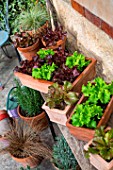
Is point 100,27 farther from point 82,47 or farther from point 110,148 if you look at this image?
point 110,148

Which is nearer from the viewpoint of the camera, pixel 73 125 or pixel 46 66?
pixel 73 125

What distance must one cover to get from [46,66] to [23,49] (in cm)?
60

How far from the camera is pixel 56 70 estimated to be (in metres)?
1.90

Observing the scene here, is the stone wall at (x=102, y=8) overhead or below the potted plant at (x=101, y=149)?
overhead

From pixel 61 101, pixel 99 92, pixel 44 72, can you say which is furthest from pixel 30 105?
pixel 99 92

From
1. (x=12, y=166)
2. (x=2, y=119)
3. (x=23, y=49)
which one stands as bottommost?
(x=12, y=166)

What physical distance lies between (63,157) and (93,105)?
805 mm

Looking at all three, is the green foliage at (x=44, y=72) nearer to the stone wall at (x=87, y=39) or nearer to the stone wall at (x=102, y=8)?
the stone wall at (x=87, y=39)

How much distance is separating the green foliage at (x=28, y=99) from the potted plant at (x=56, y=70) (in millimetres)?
502

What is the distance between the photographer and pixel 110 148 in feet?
4.24

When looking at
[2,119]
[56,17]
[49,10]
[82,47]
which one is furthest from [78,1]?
[2,119]

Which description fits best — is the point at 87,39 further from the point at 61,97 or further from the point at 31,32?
the point at 31,32

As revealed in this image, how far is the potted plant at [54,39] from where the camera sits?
2.31 m

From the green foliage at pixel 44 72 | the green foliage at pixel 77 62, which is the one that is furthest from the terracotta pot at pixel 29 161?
the green foliage at pixel 77 62
